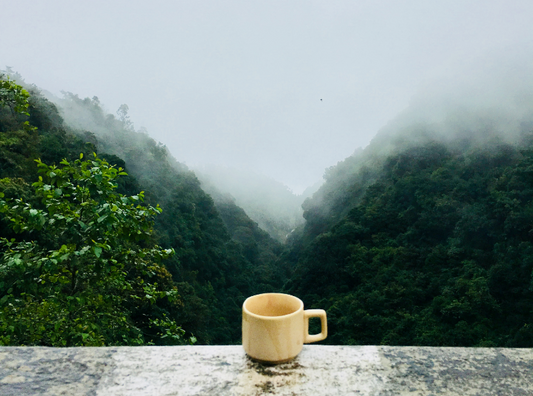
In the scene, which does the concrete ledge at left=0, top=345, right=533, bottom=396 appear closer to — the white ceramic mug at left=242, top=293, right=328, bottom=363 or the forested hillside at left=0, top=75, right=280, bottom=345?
the white ceramic mug at left=242, top=293, right=328, bottom=363

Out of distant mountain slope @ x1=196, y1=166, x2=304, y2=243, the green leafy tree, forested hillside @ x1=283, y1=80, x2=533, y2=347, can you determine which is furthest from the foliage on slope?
distant mountain slope @ x1=196, y1=166, x2=304, y2=243

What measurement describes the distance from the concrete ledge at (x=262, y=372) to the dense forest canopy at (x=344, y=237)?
1084 mm

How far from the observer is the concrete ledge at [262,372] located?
75 centimetres

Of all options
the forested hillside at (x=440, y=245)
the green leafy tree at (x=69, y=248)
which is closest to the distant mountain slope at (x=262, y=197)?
the forested hillside at (x=440, y=245)

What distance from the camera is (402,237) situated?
20.5 metres

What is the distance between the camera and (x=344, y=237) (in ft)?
71.8

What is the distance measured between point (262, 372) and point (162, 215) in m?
20.4

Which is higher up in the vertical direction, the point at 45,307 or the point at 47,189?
the point at 47,189

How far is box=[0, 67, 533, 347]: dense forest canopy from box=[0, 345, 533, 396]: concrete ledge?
108 cm

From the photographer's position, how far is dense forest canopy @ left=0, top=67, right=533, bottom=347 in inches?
97.1

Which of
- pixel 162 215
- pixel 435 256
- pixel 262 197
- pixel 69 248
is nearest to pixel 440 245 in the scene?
pixel 435 256

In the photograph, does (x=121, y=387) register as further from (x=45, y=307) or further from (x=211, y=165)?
(x=211, y=165)

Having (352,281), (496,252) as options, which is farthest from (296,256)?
(496,252)

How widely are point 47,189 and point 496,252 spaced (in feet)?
58.5
